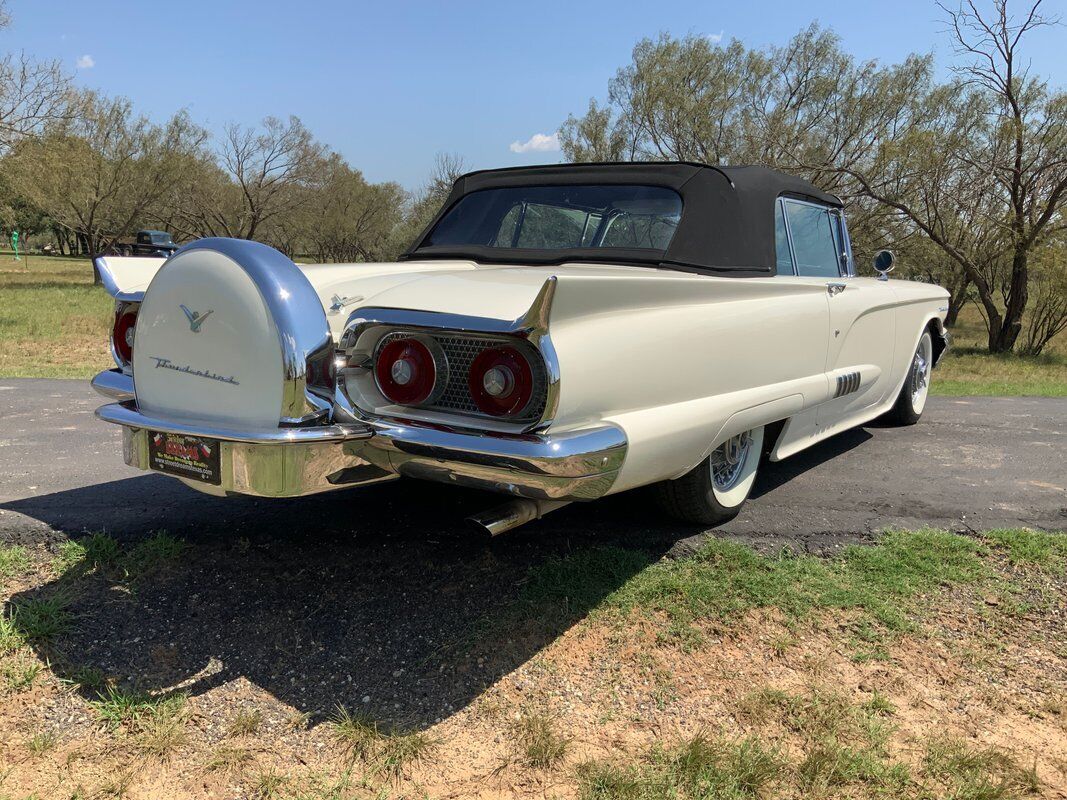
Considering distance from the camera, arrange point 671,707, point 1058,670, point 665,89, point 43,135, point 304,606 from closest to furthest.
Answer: point 671,707 → point 1058,670 → point 304,606 → point 43,135 → point 665,89

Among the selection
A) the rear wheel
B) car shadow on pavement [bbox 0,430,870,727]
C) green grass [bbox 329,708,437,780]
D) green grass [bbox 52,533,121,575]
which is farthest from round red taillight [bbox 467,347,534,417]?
the rear wheel

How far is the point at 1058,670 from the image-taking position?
263cm

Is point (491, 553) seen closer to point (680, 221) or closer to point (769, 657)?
point (769, 657)

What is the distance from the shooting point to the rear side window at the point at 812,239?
4176 mm

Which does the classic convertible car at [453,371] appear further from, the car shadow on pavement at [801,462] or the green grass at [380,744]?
the car shadow on pavement at [801,462]

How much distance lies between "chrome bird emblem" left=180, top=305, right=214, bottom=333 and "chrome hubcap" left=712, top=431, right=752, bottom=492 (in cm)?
221

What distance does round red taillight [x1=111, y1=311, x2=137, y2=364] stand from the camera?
310 cm

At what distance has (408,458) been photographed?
249cm

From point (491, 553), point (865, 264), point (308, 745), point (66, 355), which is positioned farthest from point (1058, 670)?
point (865, 264)

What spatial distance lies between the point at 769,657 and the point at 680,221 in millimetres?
1860

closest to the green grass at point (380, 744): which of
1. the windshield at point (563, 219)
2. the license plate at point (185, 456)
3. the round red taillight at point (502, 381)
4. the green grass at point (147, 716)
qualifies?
the green grass at point (147, 716)

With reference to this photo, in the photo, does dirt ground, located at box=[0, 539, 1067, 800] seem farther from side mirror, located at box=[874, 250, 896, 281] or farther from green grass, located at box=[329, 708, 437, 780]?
side mirror, located at box=[874, 250, 896, 281]

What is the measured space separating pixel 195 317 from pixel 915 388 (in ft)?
17.5

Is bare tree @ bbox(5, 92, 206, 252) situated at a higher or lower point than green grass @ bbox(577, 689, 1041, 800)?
higher
